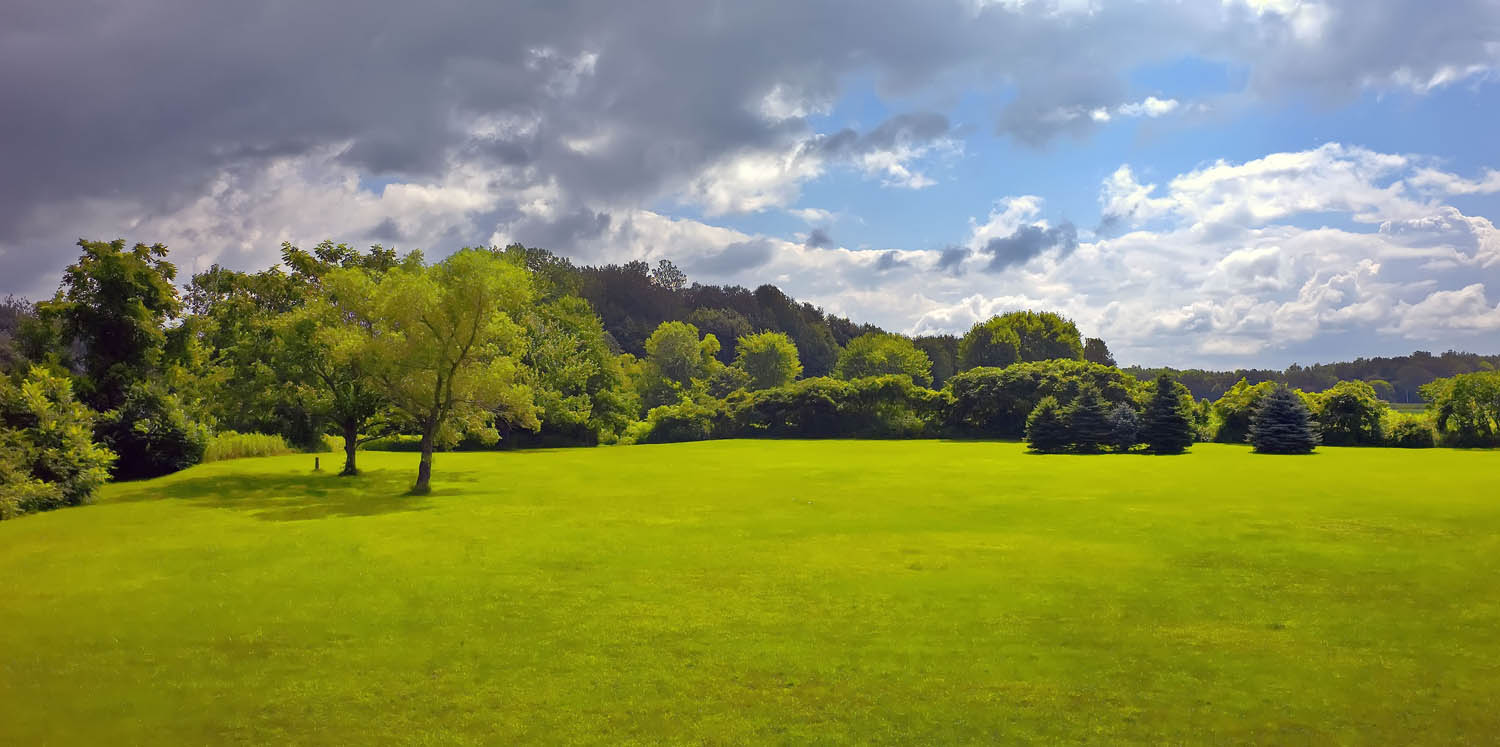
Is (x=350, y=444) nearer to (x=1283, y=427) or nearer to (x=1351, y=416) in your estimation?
(x=1283, y=427)

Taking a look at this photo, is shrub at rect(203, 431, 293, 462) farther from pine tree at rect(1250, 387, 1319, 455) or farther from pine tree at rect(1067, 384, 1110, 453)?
pine tree at rect(1250, 387, 1319, 455)

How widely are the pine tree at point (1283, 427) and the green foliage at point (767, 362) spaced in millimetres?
60485

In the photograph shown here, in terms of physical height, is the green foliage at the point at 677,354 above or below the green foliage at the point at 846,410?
above

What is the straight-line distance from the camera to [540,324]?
51.5m

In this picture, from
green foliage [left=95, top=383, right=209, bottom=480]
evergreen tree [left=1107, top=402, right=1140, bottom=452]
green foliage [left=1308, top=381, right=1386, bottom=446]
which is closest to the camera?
green foliage [left=95, top=383, right=209, bottom=480]

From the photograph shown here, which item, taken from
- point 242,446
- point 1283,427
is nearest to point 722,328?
point 242,446

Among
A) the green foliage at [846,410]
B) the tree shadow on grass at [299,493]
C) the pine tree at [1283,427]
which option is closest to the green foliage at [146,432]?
the tree shadow on grass at [299,493]

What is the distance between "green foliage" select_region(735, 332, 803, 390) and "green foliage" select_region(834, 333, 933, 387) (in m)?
7.58

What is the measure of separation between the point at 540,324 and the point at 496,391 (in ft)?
88.3

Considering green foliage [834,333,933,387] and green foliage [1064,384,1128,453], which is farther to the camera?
green foliage [834,333,933,387]

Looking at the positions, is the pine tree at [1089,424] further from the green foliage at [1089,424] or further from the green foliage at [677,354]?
the green foliage at [677,354]

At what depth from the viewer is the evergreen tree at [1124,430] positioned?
40.1 m

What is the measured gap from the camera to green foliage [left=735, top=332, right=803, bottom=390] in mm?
96938

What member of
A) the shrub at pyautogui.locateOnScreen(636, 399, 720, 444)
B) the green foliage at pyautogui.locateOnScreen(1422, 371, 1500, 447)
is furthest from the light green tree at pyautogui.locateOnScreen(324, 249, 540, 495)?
the green foliage at pyautogui.locateOnScreen(1422, 371, 1500, 447)
